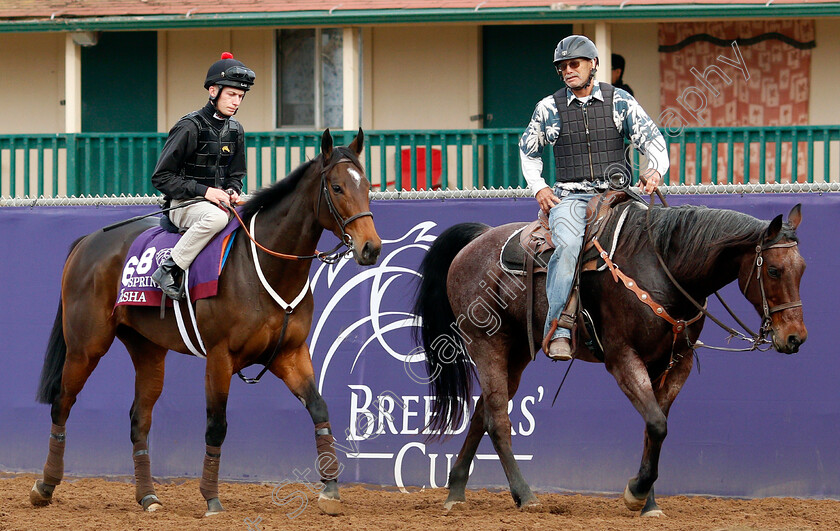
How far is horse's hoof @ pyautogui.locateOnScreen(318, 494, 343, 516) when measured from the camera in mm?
6969

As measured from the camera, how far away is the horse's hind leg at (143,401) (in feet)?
24.9

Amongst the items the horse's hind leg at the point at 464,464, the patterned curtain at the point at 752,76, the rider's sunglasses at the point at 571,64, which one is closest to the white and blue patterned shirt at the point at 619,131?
the rider's sunglasses at the point at 571,64

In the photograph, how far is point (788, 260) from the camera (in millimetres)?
6176

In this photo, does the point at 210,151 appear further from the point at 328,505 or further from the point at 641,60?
the point at 641,60

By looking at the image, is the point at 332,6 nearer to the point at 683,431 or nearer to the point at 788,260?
the point at 683,431

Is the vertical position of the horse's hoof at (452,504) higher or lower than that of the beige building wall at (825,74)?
lower

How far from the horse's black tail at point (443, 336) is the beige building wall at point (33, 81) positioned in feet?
27.2

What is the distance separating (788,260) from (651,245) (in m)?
0.84

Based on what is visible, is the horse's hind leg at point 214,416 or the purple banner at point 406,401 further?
the purple banner at point 406,401

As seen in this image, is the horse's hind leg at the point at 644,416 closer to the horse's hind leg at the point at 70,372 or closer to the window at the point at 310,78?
the horse's hind leg at the point at 70,372

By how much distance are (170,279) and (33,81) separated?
8.58 meters

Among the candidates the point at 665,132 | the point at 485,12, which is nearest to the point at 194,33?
the point at 485,12

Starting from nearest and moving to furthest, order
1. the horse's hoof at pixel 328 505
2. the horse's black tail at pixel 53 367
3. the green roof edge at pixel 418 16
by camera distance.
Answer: the horse's hoof at pixel 328 505
the horse's black tail at pixel 53 367
the green roof edge at pixel 418 16

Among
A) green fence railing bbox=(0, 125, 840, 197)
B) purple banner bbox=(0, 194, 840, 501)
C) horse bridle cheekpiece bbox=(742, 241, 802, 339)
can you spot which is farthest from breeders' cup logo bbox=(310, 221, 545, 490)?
horse bridle cheekpiece bbox=(742, 241, 802, 339)
